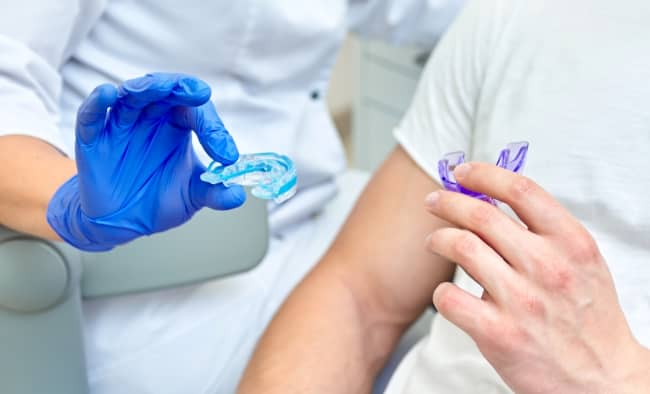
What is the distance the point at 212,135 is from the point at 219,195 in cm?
6

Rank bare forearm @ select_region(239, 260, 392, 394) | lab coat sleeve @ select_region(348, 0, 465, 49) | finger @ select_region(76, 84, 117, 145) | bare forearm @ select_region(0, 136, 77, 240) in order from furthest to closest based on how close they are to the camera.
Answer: lab coat sleeve @ select_region(348, 0, 465, 49) → bare forearm @ select_region(239, 260, 392, 394) → bare forearm @ select_region(0, 136, 77, 240) → finger @ select_region(76, 84, 117, 145)

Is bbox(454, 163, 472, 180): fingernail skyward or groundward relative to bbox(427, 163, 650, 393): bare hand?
skyward

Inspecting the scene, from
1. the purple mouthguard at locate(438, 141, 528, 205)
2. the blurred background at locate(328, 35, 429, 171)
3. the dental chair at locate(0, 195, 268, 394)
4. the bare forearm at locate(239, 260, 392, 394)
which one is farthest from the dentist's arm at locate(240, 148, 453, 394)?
the blurred background at locate(328, 35, 429, 171)

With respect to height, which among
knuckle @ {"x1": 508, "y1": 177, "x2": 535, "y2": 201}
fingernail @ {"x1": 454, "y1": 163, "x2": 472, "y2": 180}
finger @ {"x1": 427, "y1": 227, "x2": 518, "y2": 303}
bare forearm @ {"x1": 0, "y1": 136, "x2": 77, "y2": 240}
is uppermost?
knuckle @ {"x1": 508, "y1": 177, "x2": 535, "y2": 201}

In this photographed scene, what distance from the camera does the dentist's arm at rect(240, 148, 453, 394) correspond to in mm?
966

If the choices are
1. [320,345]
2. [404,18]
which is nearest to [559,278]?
[320,345]

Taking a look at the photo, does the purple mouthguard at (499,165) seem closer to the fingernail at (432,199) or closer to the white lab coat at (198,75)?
the fingernail at (432,199)

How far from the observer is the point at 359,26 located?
1352 mm

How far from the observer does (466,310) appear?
0.68m

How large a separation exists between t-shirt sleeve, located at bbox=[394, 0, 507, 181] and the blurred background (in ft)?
2.85

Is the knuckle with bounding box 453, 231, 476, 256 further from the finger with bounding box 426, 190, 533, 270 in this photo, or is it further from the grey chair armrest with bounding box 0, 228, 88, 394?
the grey chair armrest with bounding box 0, 228, 88, 394

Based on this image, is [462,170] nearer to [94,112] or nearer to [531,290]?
[531,290]

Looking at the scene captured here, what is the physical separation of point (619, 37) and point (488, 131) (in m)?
0.17

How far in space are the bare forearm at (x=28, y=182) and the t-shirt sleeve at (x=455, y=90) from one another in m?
0.42
